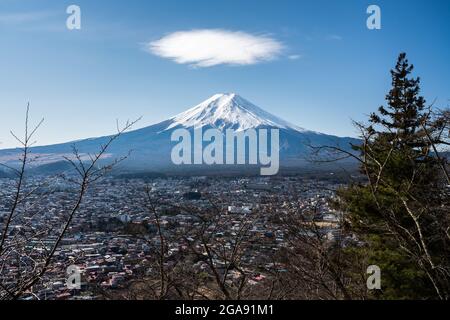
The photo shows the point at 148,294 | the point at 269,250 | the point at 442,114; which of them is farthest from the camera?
the point at 269,250

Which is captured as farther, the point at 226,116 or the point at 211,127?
the point at 226,116

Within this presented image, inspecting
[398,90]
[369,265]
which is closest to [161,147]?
[398,90]

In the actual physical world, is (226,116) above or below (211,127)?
above

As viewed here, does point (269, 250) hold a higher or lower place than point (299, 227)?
lower

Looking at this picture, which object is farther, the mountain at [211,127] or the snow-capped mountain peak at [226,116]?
the snow-capped mountain peak at [226,116]

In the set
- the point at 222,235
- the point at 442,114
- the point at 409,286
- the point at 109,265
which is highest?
the point at 442,114

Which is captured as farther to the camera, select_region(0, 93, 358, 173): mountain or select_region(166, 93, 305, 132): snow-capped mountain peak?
select_region(166, 93, 305, 132): snow-capped mountain peak

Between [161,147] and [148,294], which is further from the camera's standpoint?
[161,147]
